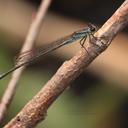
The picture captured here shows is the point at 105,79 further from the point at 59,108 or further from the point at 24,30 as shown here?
the point at 24,30

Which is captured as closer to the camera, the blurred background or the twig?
the twig

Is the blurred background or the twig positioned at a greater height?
the blurred background

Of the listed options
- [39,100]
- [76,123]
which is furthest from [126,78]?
[39,100]

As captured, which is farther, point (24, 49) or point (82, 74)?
point (82, 74)

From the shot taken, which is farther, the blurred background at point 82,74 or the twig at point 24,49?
the blurred background at point 82,74

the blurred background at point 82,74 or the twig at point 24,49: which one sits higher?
the blurred background at point 82,74

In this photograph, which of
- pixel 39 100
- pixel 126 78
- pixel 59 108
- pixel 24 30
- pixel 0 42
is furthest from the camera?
pixel 24 30

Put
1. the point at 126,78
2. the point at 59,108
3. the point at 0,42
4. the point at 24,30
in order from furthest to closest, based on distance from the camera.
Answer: the point at 24,30, the point at 0,42, the point at 126,78, the point at 59,108

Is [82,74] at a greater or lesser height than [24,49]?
greater
